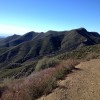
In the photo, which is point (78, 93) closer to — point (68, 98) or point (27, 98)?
point (68, 98)

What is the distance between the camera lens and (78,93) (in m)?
10.3

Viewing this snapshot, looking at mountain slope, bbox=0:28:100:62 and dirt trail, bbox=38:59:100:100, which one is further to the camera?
mountain slope, bbox=0:28:100:62

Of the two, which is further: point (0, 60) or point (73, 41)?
point (73, 41)

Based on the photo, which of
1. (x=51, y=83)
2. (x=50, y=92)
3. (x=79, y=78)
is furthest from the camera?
(x=79, y=78)

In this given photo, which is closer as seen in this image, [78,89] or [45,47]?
[78,89]

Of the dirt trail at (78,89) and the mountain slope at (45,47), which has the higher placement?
the dirt trail at (78,89)

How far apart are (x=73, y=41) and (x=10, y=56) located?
3791cm

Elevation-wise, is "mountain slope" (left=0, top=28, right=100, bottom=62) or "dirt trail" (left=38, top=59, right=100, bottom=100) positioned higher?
"dirt trail" (left=38, top=59, right=100, bottom=100)

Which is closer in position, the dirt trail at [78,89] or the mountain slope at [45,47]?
the dirt trail at [78,89]

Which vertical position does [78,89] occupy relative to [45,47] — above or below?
above

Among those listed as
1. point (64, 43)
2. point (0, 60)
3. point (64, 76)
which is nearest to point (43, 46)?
point (64, 43)

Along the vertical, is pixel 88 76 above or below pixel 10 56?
above

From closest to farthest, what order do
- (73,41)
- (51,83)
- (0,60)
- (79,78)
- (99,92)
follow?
(99,92) → (51,83) → (79,78) → (0,60) → (73,41)

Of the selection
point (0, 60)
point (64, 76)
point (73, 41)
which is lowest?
point (0, 60)
